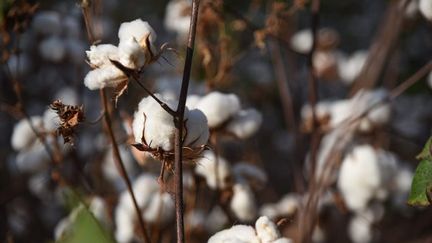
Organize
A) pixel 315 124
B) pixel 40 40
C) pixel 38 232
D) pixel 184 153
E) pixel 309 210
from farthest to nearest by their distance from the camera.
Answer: pixel 38 232, pixel 40 40, pixel 315 124, pixel 309 210, pixel 184 153

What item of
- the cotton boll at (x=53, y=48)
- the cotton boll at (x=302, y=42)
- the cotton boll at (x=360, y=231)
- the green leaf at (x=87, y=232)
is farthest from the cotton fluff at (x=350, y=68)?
the green leaf at (x=87, y=232)

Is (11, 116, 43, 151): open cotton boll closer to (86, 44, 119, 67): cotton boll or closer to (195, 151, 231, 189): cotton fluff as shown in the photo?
(195, 151, 231, 189): cotton fluff

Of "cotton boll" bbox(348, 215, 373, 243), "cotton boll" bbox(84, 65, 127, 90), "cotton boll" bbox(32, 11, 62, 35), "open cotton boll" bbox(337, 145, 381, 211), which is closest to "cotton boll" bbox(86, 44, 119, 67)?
"cotton boll" bbox(84, 65, 127, 90)

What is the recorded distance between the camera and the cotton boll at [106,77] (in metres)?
0.71

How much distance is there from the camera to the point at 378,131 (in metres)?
1.54

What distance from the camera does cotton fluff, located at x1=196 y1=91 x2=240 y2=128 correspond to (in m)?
1.04

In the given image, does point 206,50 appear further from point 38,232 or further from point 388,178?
point 38,232

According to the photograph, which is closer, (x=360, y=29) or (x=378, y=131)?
(x=378, y=131)

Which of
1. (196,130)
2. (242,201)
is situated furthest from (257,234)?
(242,201)

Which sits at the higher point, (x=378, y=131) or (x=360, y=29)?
(x=360, y=29)

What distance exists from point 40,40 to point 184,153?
4.22 feet

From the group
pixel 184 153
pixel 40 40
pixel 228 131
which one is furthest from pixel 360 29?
pixel 184 153

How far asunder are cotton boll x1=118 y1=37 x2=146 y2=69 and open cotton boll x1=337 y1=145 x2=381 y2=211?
92cm

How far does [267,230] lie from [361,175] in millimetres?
823
